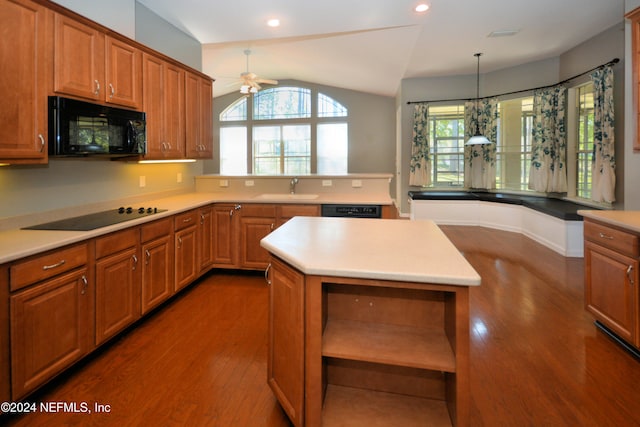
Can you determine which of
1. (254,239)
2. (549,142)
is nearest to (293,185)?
(254,239)

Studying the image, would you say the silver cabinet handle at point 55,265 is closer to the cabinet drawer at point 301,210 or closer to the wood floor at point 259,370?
the wood floor at point 259,370

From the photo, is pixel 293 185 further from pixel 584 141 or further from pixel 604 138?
pixel 584 141

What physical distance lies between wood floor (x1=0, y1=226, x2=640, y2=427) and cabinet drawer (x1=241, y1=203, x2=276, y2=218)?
86 centimetres

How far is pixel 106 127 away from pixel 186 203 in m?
1.10

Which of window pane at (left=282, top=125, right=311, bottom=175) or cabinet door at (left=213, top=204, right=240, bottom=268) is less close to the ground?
window pane at (left=282, top=125, right=311, bottom=175)

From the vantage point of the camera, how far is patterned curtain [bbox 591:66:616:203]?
4297 mm

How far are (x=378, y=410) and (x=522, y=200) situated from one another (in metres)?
5.30

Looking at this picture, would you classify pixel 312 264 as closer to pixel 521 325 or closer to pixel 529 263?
pixel 521 325

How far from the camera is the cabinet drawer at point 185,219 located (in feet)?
10.1

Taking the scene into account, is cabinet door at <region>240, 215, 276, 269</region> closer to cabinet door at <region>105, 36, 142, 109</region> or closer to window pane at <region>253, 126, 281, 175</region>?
cabinet door at <region>105, 36, 142, 109</region>

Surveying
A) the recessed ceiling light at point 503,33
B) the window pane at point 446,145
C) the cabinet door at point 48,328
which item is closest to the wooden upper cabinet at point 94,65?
the cabinet door at point 48,328

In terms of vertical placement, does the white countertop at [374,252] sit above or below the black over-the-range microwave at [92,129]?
below

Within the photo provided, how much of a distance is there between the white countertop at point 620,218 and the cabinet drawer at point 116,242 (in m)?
3.11

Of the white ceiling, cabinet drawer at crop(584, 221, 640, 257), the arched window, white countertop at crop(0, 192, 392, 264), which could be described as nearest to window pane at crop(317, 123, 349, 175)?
the arched window
